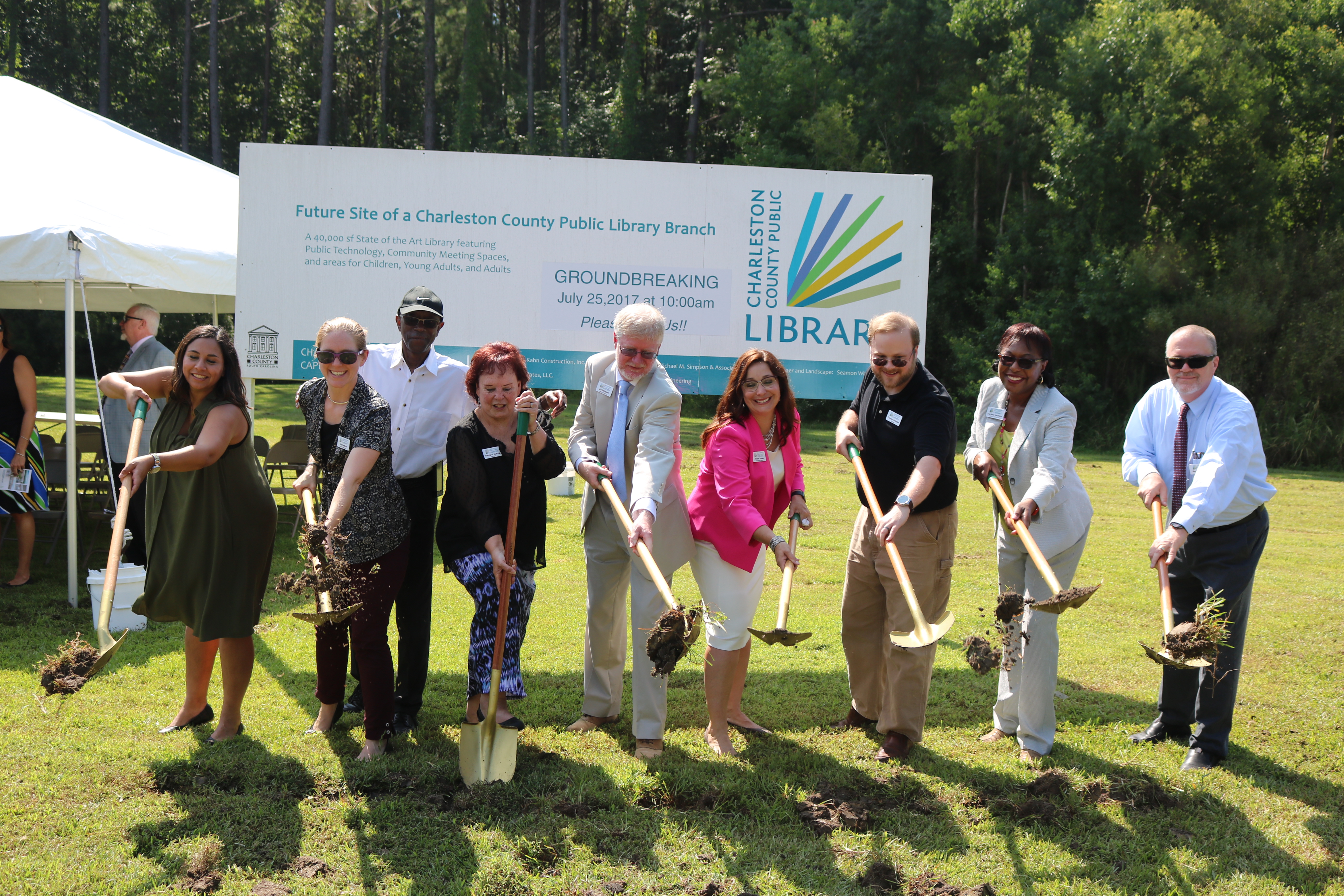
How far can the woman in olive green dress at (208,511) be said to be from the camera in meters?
4.37

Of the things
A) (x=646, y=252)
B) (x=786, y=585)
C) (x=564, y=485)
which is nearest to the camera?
(x=786, y=585)

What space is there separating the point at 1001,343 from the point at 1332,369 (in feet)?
72.9

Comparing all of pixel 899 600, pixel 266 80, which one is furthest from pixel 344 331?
pixel 266 80

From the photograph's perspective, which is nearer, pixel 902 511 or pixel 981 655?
pixel 981 655

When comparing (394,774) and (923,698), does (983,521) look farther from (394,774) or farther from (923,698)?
(394,774)

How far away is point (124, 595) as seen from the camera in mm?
6645

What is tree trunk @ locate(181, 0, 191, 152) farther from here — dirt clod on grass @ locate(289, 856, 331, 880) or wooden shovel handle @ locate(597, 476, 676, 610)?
dirt clod on grass @ locate(289, 856, 331, 880)

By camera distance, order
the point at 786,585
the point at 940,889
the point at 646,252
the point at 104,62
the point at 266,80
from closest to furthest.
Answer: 1. the point at 940,889
2. the point at 786,585
3. the point at 646,252
4. the point at 104,62
5. the point at 266,80

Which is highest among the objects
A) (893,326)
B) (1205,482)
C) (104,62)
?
(104,62)

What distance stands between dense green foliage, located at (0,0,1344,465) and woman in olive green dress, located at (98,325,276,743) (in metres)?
23.4

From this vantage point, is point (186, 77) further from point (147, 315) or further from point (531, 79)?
point (147, 315)

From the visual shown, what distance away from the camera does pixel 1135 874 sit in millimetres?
3764

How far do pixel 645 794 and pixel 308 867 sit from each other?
1.39 m

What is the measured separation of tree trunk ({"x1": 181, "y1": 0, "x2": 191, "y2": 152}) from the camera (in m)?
37.6
